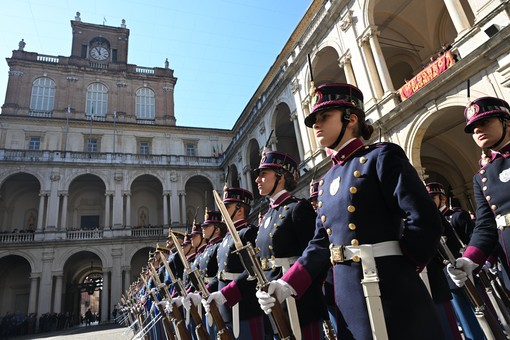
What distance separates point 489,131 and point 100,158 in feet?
82.3

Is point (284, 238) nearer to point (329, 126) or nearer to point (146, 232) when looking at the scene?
point (329, 126)

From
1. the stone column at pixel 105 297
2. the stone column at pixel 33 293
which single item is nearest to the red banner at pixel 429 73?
the stone column at pixel 105 297

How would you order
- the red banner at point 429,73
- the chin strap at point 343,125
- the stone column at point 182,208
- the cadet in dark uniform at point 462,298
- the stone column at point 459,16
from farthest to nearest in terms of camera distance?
the stone column at point 182,208
the red banner at point 429,73
the stone column at point 459,16
the cadet in dark uniform at point 462,298
the chin strap at point 343,125

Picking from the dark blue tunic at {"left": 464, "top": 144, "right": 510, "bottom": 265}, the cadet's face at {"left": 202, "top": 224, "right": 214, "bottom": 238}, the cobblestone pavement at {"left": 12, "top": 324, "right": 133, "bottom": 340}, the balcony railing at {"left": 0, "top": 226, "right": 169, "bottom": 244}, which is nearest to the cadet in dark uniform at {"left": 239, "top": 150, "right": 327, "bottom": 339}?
the dark blue tunic at {"left": 464, "top": 144, "right": 510, "bottom": 265}

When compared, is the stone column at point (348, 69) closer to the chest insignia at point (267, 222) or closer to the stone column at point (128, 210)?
the chest insignia at point (267, 222)

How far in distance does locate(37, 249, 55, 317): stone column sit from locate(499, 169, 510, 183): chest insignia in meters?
24.1

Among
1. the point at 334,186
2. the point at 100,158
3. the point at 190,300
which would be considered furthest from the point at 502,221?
the point at 100,158

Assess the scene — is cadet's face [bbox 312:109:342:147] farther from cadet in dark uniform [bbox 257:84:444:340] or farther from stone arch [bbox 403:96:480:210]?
stone arch [bbox 403:96:480:210]

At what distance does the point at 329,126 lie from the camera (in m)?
2.12

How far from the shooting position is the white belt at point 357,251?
1.67m

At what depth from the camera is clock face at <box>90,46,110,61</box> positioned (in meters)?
31.4

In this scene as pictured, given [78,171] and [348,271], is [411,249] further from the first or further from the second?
[78,171]

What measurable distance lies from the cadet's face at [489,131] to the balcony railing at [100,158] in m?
24.2

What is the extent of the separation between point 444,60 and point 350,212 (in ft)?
29.5
